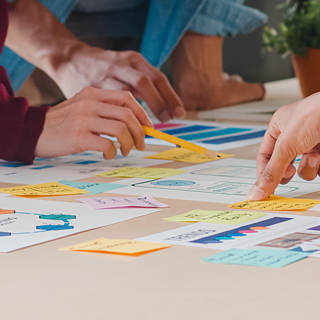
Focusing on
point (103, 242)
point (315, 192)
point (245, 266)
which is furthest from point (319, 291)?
point (315, 192)

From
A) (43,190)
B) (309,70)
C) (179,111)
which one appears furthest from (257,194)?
(309,70)

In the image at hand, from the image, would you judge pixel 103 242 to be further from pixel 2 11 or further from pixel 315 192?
pixel 2 11

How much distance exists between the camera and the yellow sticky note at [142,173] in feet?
2.46

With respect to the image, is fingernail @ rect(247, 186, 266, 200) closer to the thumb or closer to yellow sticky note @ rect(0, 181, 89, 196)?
the thumb

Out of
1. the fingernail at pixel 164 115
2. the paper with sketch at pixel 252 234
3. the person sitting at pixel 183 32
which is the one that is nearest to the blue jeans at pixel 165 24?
the person sitting at pixel 183 32

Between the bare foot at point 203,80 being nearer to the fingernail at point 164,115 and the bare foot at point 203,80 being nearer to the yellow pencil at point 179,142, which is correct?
the fingernail at point 164,115

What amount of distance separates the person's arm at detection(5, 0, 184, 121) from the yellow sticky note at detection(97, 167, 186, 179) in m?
0.27

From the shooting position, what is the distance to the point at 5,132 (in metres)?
0.83

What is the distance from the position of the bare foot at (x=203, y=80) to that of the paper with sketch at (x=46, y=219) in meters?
1.05

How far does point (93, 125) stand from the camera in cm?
82

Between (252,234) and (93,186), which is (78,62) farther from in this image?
(252,234)

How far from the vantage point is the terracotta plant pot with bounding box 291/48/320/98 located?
1.45 metres

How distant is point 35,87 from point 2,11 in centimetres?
62

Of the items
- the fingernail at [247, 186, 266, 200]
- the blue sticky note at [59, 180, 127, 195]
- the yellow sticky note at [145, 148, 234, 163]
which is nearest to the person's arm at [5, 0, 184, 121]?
the yellow sticky note at [145, 148, 234, 163]
